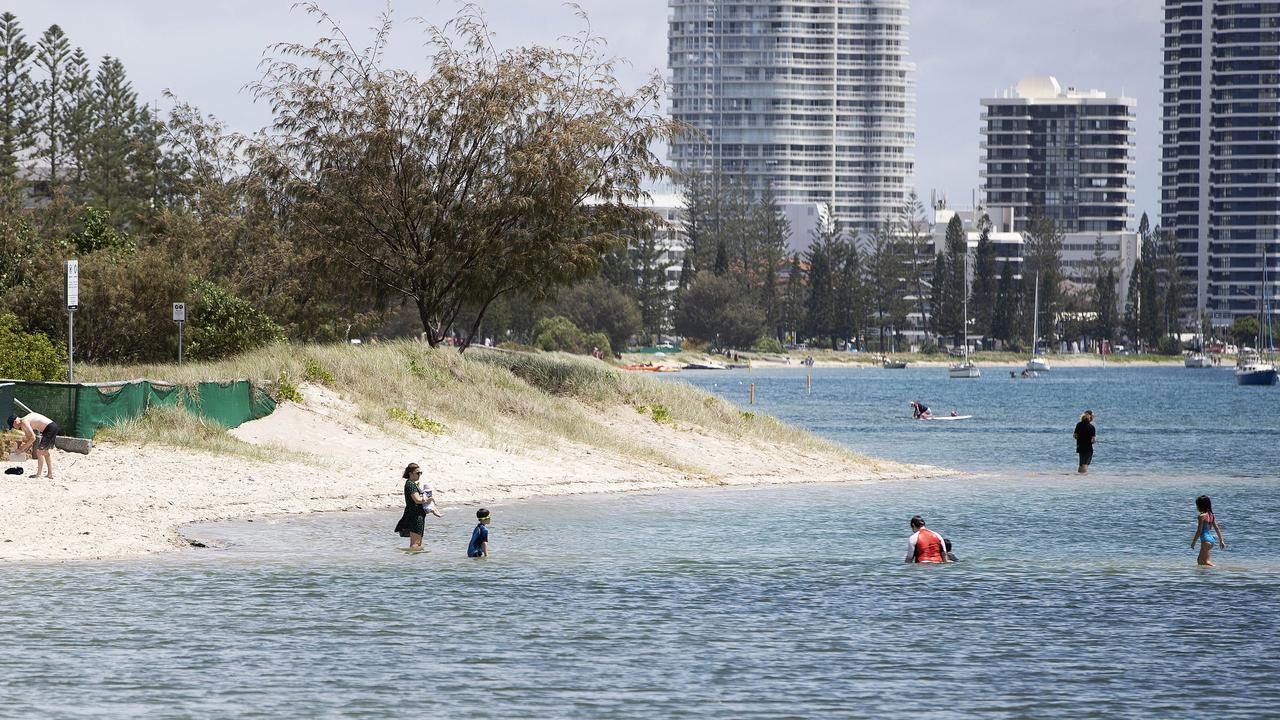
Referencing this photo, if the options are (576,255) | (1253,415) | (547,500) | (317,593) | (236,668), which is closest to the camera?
(236,668)

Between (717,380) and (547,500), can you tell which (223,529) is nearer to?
(547,500)

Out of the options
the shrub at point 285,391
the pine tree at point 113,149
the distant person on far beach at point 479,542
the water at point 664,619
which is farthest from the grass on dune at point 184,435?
the pine tree at point 113,149

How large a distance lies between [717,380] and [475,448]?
124m

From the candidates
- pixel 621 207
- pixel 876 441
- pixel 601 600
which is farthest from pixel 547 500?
pixel 876 441

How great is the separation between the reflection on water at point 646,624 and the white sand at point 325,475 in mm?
1292

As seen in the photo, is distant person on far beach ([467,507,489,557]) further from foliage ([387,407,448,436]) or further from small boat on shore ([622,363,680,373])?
small boat on shore ([622,363,680,373])

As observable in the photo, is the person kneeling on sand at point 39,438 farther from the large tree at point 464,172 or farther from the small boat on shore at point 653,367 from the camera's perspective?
the small boat on shore at point 653,367

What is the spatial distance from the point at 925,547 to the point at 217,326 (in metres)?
32.5

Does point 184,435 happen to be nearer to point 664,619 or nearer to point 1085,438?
point 664,619

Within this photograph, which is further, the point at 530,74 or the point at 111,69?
the point at 111,69

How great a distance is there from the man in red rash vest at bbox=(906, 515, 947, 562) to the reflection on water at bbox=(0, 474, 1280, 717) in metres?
0.47

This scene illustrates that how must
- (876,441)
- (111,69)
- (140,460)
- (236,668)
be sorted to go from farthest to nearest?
(111,69) → (876,441) → (140,460) → (236,668)

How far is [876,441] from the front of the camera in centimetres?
6606

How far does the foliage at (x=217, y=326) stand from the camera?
53406mm
